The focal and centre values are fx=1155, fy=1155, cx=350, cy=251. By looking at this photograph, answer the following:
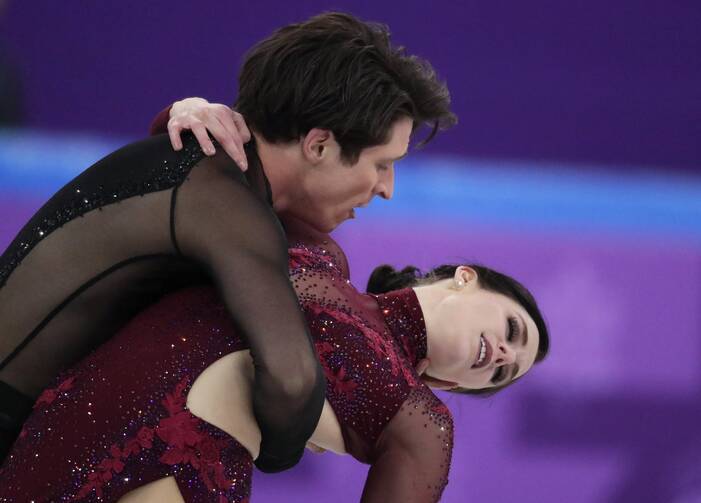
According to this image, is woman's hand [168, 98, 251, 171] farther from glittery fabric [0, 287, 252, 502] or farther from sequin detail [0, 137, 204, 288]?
glittery fabric [0, 287, 252, 502]

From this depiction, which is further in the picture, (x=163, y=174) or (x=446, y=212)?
(x=446, y=212)

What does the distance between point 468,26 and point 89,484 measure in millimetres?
3561

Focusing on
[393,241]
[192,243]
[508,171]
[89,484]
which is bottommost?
[89,484]

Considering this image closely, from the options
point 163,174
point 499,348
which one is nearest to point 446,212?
point 499,348

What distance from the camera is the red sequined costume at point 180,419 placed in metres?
1.85

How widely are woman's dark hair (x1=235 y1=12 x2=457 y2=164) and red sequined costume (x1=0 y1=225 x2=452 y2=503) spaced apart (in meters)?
0.31

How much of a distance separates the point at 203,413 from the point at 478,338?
78cm

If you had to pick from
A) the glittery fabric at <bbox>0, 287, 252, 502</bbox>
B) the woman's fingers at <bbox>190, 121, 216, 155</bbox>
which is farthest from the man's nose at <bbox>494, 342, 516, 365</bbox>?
the woman's fingers at <bbox>190, 121, 216, 155</bbox>

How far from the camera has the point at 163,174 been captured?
1.90 metres

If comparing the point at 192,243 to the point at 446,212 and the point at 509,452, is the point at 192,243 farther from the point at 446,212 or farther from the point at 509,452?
the point at 446,212

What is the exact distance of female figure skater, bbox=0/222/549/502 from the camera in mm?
1850

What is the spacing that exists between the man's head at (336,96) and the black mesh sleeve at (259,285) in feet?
0.72

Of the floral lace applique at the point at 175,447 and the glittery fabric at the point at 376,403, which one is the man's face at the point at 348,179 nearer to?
the glittery fabric at the point at 376,403

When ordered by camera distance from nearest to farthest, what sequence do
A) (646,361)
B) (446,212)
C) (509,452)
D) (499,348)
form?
1. (499,348)
2. (509,452)
3. (646,361)
4. (446,212)
